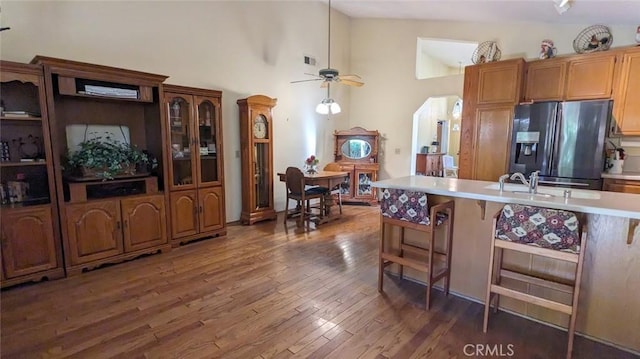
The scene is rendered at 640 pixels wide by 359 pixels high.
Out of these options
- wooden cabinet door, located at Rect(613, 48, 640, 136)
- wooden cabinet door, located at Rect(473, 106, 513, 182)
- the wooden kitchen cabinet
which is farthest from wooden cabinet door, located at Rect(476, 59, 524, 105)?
the wooden kitchen cabinet

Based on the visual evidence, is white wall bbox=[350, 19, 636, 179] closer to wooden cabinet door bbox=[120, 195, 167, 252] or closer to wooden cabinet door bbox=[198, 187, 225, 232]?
wooden cabinet door bbox=[198, 187, 225, 232]

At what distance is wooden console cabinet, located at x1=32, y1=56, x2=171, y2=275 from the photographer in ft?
9.58

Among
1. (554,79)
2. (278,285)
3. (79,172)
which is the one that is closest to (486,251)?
(278,285)

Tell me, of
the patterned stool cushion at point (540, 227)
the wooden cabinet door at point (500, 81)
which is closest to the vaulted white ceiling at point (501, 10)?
the wooden cabinet door at point (500, 81)

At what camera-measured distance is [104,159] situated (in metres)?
3.16

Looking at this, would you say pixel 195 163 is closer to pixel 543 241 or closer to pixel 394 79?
pixel 543 241

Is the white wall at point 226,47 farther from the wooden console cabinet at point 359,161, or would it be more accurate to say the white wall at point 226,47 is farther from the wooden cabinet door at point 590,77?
the wooden cabinet door at point 590,77

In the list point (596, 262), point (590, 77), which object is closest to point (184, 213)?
point (596, 262)

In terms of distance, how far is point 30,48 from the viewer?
9.89 feet

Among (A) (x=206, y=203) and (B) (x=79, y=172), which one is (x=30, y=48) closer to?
(B) (x=79, y=172)

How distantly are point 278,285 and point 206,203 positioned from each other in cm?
180

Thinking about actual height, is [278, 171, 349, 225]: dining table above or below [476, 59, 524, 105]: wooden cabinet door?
below

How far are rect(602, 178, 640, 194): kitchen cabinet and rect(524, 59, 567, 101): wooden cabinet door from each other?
1.20 m

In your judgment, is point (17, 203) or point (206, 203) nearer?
point (17, 203)
